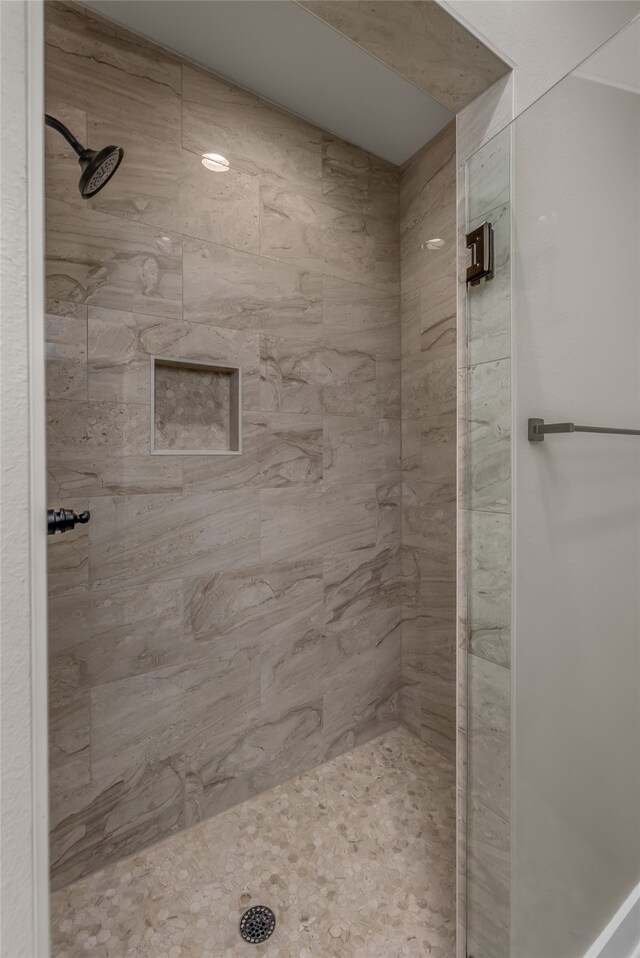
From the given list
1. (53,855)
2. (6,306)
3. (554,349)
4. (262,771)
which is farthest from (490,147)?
(53,855)

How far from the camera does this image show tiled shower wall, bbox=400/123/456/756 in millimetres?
1761

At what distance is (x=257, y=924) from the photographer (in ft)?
3.82

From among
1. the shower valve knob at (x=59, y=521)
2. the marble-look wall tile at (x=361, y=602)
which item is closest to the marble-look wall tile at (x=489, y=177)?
the shower valve knob at (x=59, y=521)

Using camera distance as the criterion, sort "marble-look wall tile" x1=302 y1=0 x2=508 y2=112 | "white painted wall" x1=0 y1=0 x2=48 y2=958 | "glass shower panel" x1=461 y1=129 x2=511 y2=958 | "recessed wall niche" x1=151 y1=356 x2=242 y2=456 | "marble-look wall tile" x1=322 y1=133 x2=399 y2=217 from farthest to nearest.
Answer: "marble-look wall tile" x1=322 y1=133 x2=399 y2=217
"recessed wall niche" x1=151 y1=356 x2=242 y2=456
"glass shower panel" x1=461 y1=129 x2=511 y2=958
"marble-look wall tile" x1=302 y1=0 x2=508 y2=112
"white painted wall" x1=0 y1=0 x2=48 y2=958

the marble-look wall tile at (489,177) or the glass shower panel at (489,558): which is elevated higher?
the marble-look wall tile at (489,177)

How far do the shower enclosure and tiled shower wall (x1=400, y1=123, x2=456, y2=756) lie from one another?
74 centimetres

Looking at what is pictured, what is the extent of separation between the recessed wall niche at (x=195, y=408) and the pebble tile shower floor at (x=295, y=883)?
4.00ft

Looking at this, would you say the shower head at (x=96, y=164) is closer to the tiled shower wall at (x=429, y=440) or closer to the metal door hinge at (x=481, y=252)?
the metal door hinge at (x=481, y=252)

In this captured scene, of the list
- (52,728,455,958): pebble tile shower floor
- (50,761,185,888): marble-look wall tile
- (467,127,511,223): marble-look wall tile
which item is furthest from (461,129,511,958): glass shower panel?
(50,761,185,888): marble-look wall tile

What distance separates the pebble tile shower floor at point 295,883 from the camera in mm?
1124

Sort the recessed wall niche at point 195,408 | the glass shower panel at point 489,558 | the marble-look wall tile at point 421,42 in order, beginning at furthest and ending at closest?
1. the recessed wall niche at point 195,408
2. the glass shower panel at point 489,558
3. the marble-look wall tile at point 421,42

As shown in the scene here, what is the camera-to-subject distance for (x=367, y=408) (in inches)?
73.7

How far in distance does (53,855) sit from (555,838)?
52.0 inches

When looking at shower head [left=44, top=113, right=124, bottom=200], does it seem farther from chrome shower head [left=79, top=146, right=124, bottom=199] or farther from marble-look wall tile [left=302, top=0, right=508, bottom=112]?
marble-look wall tile [left=302, top=0, right=508, bottom=112]
